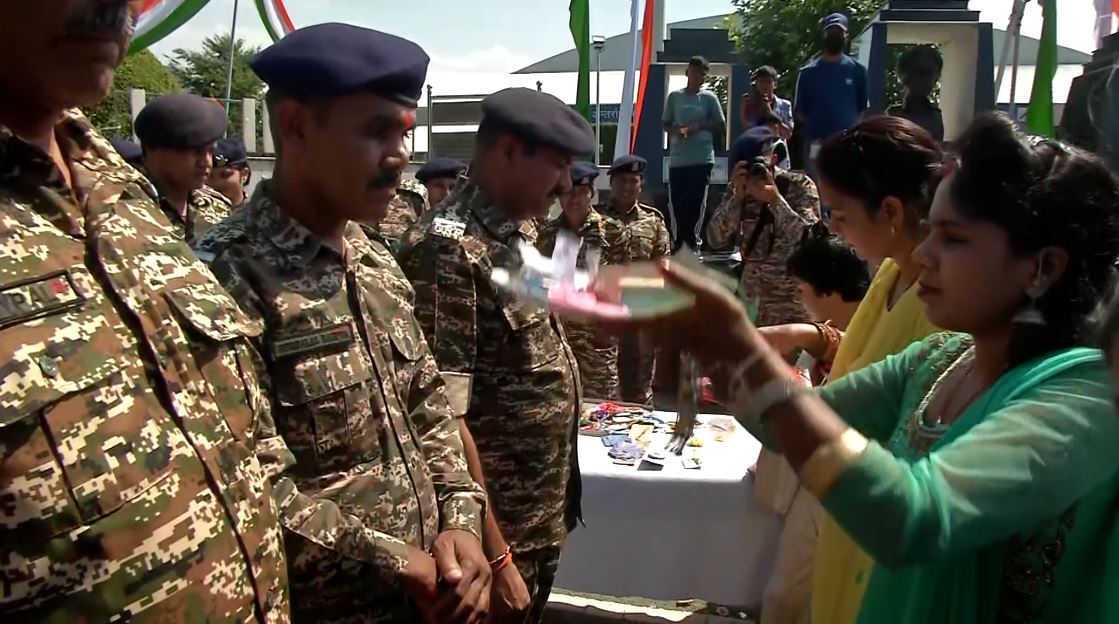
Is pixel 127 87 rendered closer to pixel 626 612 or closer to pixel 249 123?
pixel 249 123

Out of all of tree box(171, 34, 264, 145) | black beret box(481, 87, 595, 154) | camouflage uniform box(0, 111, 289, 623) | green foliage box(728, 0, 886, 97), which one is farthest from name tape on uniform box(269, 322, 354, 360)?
tree box(171, 34, 264, 145)

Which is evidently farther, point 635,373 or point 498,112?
point 635,373

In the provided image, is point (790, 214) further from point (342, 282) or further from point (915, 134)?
point (342, 282)

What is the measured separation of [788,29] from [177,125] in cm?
3088

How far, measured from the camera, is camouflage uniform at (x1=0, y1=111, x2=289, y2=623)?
941 mm

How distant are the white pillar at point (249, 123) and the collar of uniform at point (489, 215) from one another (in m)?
17.4

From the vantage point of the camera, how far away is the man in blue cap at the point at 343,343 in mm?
1556

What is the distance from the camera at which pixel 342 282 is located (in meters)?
1.72

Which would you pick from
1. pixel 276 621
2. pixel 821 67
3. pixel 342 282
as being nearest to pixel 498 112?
pixel 342 282

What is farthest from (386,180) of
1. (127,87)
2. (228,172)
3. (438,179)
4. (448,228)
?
(127,87)

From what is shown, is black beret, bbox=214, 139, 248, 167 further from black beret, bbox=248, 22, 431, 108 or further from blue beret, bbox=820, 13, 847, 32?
blue beret, bbox=820, 13, 847, 32

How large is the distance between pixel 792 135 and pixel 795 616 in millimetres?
7815

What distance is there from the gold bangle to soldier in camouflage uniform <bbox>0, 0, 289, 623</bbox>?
79cm

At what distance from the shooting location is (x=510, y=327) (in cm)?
240
